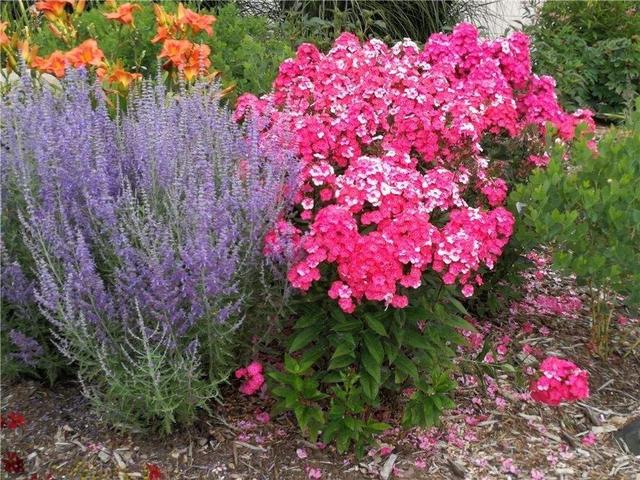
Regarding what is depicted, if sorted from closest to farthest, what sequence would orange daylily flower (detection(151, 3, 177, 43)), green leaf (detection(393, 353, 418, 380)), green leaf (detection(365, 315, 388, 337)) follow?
green leaf (detection(365, 315, 388, 337)), green leaf (detection(393, 353, 418, 380)), orange daylily flower (detection(151, 3, 177, 43))

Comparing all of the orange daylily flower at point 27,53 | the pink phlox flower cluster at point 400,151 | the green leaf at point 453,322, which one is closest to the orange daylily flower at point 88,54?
the orange daylily flower at point 27,53

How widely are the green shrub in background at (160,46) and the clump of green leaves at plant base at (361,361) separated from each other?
1.84 m

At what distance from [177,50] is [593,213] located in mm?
2026

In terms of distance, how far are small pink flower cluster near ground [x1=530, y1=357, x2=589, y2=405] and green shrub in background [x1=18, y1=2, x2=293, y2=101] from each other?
86.7 inches

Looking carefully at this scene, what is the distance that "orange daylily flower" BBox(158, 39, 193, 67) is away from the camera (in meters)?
3.62

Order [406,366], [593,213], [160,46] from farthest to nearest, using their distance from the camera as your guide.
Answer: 1. [160,46]
2. [593,213]
3. [406,366]

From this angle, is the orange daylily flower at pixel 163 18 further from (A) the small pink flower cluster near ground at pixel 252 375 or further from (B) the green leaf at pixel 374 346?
(B) the green leaf at pixel 374 346

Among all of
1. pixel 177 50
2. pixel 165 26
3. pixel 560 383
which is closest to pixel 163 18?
pixel 165 26

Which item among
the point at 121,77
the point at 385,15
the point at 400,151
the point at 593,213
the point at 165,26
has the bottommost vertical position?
the point at 593,213

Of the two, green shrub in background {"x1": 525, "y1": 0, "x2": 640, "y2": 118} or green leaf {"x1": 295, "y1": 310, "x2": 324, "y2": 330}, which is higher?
green shrub in background {"x1": 525, "y1": 0, "x2": 640, "y2": 118}

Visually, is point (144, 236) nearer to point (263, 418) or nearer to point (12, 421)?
point (12, 421)

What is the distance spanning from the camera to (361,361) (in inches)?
114

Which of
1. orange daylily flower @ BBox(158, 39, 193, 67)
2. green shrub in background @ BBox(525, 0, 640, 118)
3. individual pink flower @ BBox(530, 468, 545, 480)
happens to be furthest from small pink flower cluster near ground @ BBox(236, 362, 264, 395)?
green shrub in background @ BBox(525, 0, 640, 118)

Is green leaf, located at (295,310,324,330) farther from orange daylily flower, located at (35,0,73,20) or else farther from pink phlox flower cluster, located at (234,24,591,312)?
orange daylily flower, located at (35,0,73,20)
